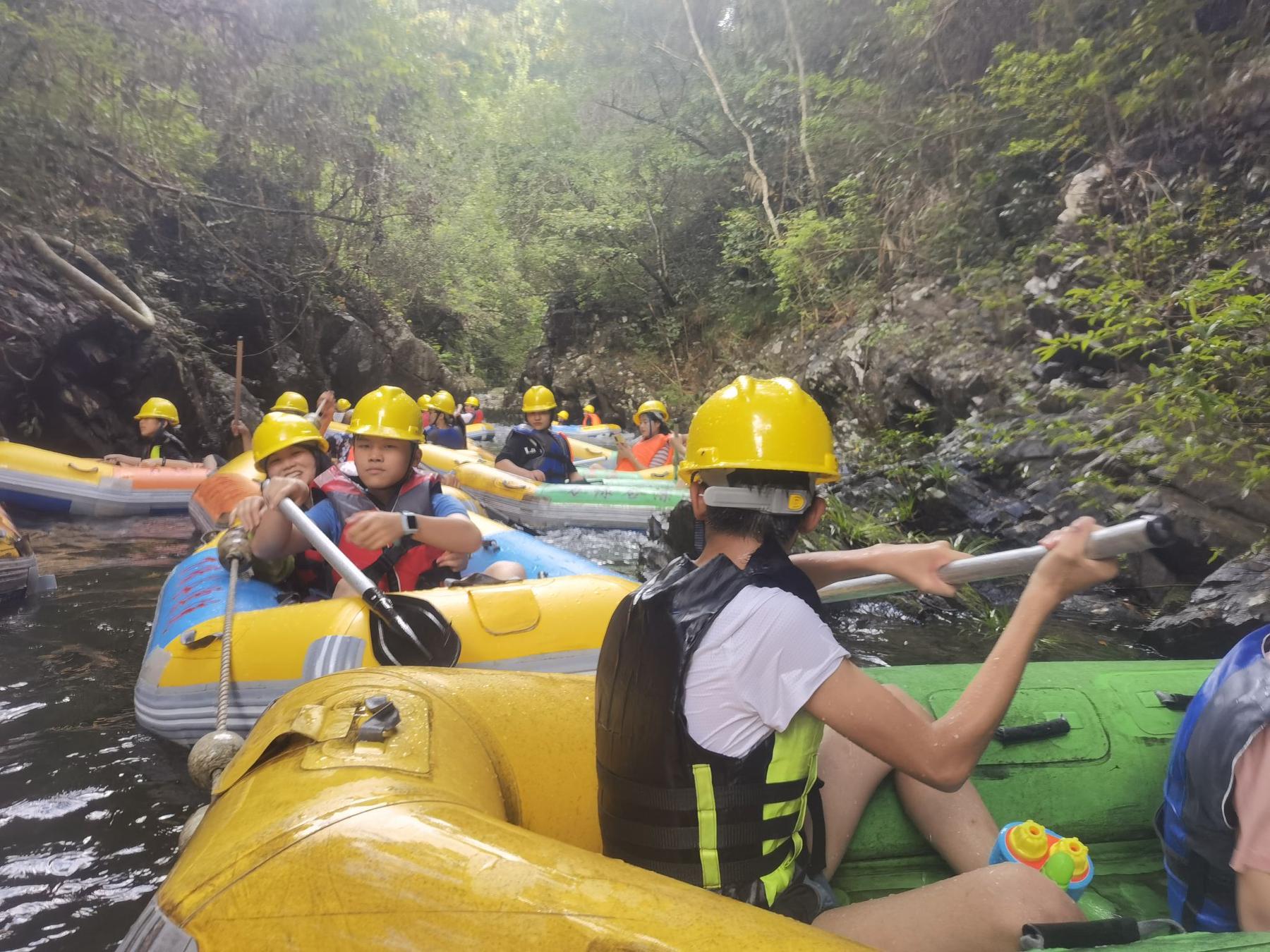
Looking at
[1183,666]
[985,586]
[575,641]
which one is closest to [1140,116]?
[985,586]

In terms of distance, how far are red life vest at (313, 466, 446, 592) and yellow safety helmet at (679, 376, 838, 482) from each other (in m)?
2.27

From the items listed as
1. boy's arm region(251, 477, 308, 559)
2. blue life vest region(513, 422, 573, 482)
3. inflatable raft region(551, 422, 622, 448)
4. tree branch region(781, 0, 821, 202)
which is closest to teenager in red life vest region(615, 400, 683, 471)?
blue life vest region(513, 422, 573, 482)

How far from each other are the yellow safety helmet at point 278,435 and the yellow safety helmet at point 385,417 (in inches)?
Result: 27.9

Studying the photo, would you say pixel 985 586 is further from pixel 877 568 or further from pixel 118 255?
pixel 118 255

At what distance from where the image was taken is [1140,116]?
24.6 feet

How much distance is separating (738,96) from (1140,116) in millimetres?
11473

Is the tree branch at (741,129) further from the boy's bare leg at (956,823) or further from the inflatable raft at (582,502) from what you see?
the boy's bare leg at (956,823)

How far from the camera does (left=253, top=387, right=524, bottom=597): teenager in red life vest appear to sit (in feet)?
11.6

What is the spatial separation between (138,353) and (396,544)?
30.4 ft

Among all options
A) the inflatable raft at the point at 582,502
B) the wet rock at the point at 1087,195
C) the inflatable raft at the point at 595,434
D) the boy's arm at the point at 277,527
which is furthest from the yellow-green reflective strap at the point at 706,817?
the inflatable raft at the point at 595,434

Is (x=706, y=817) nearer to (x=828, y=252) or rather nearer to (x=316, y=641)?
(x=316, y=641)

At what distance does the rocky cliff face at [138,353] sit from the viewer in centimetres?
952

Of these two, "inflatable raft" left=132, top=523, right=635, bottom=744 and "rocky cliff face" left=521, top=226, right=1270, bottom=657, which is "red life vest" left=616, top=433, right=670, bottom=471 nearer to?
"rocky cliff face" left=521, top=226, right=1270, bottom=657

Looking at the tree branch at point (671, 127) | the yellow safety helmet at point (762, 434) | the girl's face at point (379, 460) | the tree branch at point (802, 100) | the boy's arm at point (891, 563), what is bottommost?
the boy's arm at point (891, 563)
